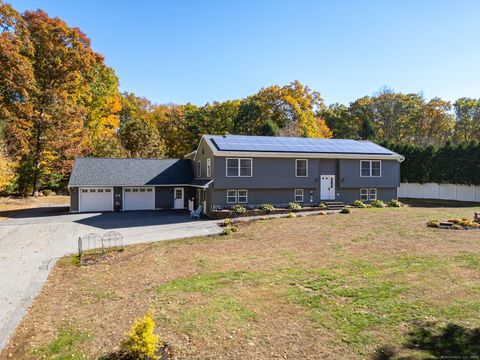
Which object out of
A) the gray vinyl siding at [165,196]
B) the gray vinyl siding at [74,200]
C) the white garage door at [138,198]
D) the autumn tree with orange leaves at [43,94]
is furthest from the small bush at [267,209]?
the autumn tree with orange leaves at [43,94]

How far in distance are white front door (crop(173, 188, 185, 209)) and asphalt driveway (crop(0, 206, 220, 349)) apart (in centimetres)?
297

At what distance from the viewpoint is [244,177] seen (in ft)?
82.8

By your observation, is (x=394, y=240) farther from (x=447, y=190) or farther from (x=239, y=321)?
(x=447, y=190)

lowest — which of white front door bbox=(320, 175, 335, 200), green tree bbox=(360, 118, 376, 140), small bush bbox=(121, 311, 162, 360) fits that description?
small bush bbox=(121, 311, 162, 360)

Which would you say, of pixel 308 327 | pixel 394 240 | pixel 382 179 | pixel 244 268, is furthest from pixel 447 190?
pixel 308 327

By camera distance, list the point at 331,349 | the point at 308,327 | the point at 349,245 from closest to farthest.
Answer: the point at 331,349 → the point at 308,327 → the point at 349,245

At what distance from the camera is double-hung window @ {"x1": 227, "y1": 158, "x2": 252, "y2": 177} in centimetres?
2505

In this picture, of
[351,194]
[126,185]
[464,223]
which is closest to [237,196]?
[126,185]

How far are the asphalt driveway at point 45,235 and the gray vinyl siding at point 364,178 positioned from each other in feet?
42.5

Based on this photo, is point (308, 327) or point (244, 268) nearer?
point (308, 327)

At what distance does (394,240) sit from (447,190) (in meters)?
27.5

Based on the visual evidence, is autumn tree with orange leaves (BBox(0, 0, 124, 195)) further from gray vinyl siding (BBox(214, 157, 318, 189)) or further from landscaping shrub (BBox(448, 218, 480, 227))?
landscaping shrub (BBox(448, 218, 480, 227))

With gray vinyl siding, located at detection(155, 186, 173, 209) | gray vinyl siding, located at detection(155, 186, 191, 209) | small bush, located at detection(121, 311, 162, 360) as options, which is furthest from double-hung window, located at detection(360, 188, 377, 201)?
small bush, located at detection(121, 311, 162, 360)

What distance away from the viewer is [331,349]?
608 centimetres
